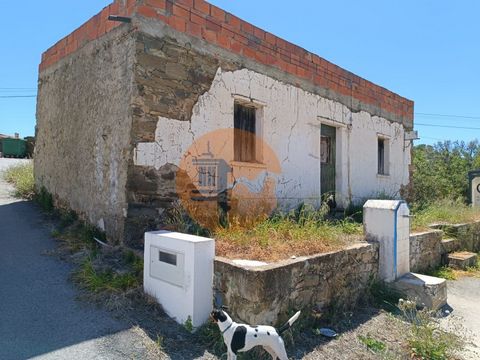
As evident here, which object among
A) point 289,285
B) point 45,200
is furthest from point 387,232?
point 45,200

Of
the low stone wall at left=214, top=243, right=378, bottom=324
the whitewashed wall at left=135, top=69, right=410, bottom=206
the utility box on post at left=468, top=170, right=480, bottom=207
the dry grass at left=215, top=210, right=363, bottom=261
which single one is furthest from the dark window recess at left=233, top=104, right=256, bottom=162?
the utility box on post at left=468, top=170, right=480, bottom=207

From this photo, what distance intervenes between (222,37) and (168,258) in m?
4.28

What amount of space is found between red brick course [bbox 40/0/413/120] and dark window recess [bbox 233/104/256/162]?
41.0 inches

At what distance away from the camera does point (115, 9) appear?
588 cm

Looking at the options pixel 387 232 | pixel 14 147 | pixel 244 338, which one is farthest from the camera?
pixel 14 147

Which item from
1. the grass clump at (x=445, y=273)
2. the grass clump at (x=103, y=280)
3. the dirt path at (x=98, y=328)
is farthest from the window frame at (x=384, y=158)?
the grass clump at (x=103, y=280)

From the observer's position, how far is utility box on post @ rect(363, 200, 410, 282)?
5399 mm

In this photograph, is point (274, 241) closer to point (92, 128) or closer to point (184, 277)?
point (184, 277)

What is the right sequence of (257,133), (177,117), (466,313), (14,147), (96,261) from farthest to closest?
(14,147) < (257,133) < (177,117) < (466,313) < (96,261)

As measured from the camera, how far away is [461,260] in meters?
7.56

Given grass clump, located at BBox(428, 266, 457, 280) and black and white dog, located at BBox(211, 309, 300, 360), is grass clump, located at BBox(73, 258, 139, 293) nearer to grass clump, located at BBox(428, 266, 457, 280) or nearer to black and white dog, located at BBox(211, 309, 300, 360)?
black and white dog, located at BBox(211, 309, 300, 360)

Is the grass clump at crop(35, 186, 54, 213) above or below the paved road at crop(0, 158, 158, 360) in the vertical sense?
above

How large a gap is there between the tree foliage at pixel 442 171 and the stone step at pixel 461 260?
5.37 meters

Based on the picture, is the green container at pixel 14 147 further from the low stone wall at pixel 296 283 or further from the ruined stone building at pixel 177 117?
the low stone wall at pixel 296 283
